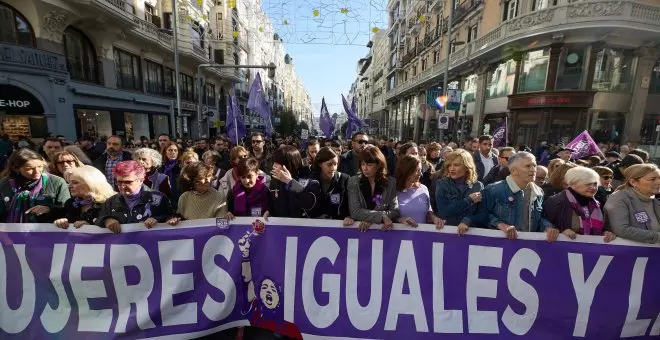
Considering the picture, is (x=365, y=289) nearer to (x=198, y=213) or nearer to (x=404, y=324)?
(x=404, y=324)

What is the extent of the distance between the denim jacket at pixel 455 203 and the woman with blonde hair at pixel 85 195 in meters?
3.20

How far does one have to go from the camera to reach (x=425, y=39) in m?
30.3

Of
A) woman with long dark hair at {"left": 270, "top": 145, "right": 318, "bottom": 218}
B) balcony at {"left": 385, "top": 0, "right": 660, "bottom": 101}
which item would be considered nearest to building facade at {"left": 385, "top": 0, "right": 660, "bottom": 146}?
balcony at {"left": 385, "top": 0, "right": 660, "bottom": 101}

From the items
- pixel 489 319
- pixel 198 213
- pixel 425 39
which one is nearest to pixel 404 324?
pixel 489 319

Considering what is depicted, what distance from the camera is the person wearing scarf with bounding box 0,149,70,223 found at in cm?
279

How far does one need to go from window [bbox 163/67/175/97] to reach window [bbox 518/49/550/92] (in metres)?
23.0

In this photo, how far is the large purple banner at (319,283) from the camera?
2.45 meters

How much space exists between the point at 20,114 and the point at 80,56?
4218 mm

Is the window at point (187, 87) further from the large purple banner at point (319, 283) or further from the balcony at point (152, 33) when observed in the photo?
the large purple banner at point (319, 283)

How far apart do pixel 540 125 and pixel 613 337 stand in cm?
1638

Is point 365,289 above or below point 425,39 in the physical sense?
below

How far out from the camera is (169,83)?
21688mm

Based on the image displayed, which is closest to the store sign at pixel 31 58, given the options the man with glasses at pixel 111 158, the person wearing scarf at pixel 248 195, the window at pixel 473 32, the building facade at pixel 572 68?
the man with glasses at pixel 111 158

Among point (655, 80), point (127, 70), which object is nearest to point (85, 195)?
point (127, 70)
